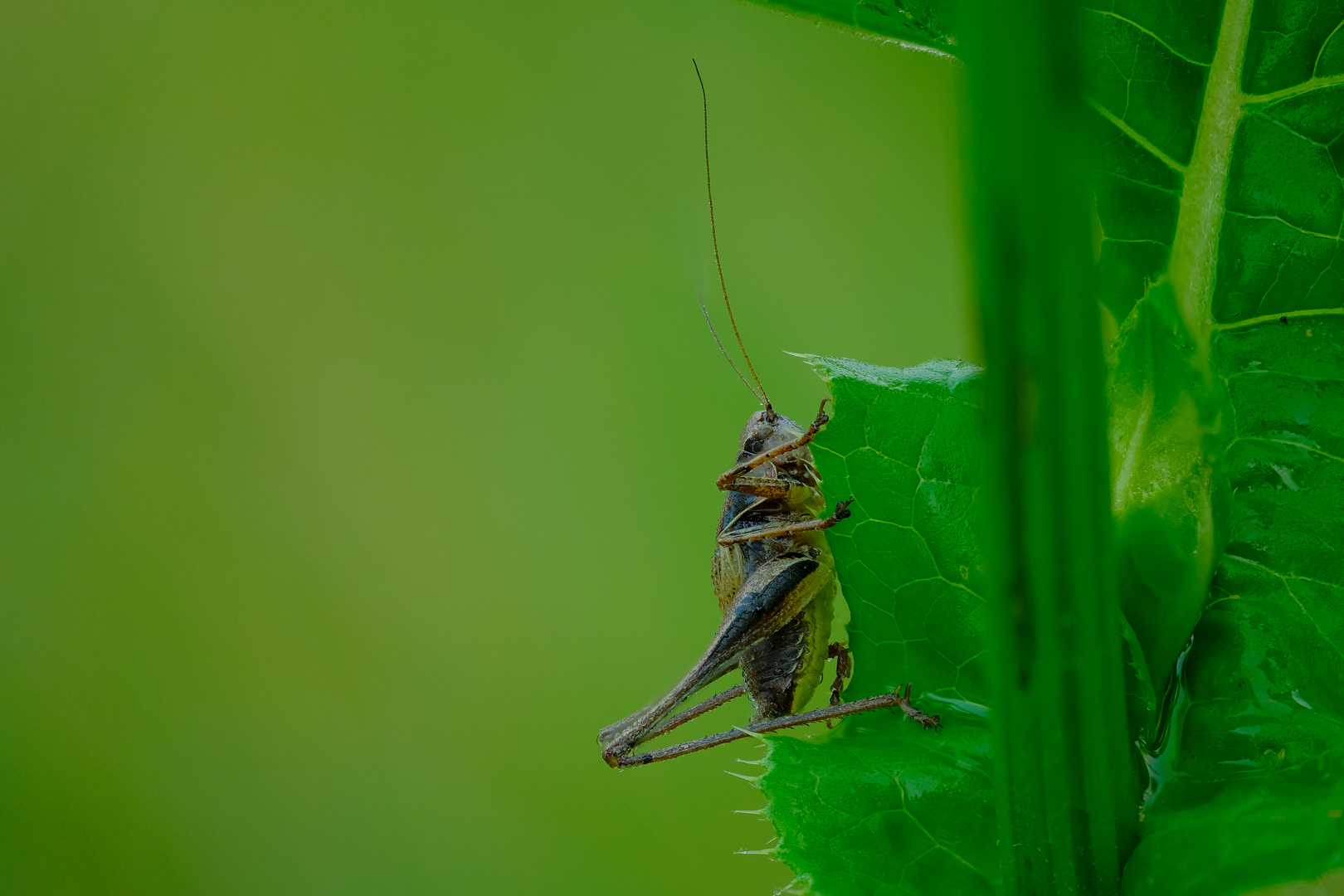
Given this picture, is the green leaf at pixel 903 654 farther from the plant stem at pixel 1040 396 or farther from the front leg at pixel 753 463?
the front leg at pixel 753 463

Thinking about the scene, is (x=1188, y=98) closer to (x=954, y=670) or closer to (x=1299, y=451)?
(x=1299, y=451)

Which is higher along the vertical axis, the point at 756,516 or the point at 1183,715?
the point at 1183,715

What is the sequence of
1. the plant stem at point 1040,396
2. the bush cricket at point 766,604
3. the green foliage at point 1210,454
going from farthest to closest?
the bush cricket at point 766,604 < the green foliage at point 1210,454 < the plant stem at point 1040,396

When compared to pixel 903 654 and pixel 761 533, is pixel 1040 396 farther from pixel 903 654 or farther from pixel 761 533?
pixel 761 533

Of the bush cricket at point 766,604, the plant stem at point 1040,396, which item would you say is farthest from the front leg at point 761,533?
the plant stem at point 1040,396

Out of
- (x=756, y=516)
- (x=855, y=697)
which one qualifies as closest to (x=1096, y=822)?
(x=855, y=697)

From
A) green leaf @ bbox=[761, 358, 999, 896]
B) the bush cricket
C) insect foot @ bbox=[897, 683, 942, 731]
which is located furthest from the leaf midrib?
the bush cricket

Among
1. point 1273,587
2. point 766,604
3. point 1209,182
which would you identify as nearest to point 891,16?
point 1209,182
